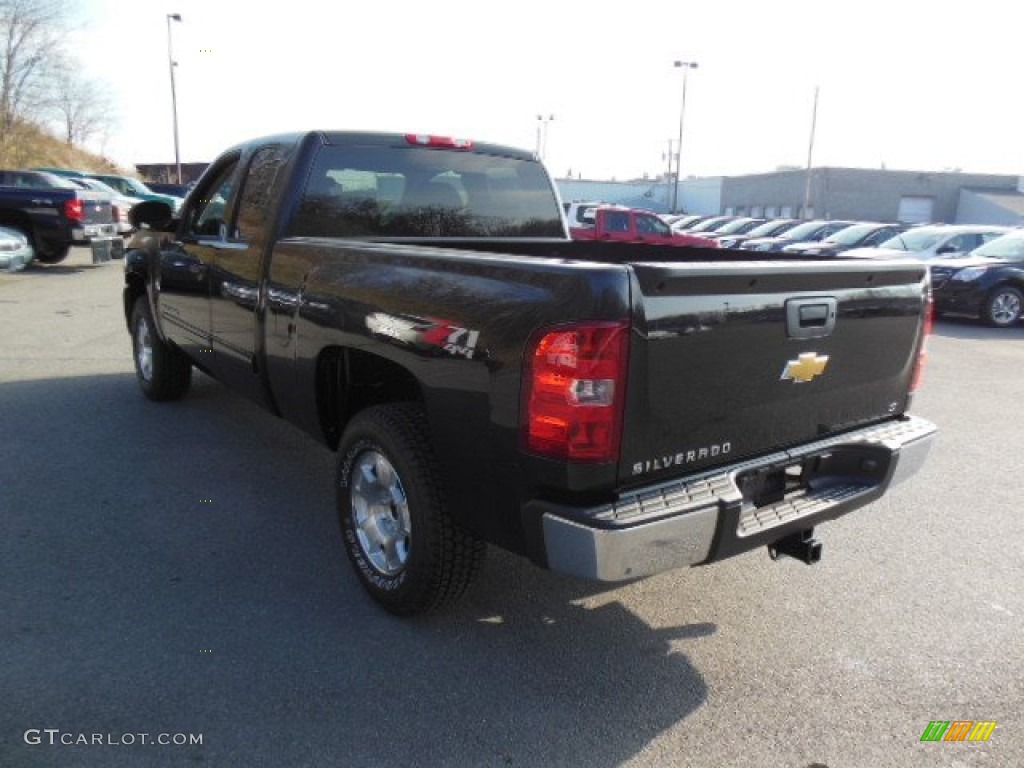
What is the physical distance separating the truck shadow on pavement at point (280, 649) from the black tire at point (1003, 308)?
12097mm

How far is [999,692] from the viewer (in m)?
2.93

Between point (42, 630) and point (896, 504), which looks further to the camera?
point (896, 504)

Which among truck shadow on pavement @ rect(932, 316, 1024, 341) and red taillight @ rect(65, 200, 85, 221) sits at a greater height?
red taillight @ rect(65, 200, 85, 221)

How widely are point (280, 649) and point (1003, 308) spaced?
13.5 metres

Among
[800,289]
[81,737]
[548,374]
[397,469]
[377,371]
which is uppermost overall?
[800,289]

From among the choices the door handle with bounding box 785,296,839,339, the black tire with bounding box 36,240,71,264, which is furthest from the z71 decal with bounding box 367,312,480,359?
the black tire with bounding box 36,240,71,264

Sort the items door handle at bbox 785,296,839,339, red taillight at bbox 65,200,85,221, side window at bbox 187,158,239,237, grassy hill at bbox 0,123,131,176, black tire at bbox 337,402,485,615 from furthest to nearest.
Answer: grassy hill at bbox 0,123,131,176 → red taillight at bbox 65,200,85,221 → side window at bbox 187,158,239,237 → black tire at bbox 337,402,485,615 → door handle at bbox 785,296,839,339

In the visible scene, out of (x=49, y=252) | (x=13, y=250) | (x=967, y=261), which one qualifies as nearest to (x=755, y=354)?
(x=967, y=261)

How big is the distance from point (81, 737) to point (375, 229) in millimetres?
2747

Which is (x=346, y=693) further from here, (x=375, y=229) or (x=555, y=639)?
(x=375, y=229)

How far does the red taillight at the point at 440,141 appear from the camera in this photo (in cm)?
451

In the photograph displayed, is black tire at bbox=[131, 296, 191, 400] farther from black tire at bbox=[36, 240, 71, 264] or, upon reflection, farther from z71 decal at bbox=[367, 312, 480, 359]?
black tire at bbox=[36, 240, 71, 264]

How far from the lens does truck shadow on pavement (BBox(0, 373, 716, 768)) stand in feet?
8.50

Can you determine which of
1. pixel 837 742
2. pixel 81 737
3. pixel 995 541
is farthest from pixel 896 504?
pixel 81 737
